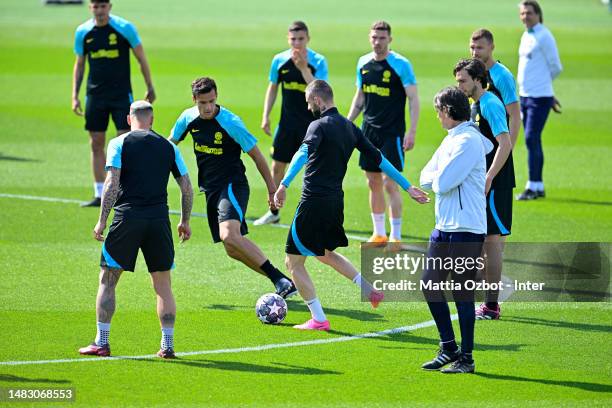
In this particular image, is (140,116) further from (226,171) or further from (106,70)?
(106,70)

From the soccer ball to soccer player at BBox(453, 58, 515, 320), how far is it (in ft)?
6.28

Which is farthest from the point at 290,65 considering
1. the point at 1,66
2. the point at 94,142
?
the point at 1,66

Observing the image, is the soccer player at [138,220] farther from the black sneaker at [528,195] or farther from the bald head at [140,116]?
the black sneaker at [528,195]

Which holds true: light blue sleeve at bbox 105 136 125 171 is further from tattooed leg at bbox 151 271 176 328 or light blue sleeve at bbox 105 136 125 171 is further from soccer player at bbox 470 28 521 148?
soccer player at bbox 470 28 521 148

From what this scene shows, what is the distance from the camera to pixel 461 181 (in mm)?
8750

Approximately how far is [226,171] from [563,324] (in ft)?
11.7

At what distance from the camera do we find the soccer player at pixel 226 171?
10.7 m

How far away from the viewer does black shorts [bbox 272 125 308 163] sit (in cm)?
1491

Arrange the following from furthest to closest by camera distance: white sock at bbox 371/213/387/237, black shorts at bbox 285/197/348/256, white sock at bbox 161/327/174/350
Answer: white sock at bbox 371/213/387/237
black shorts at bbox 285/197/348/256
white sock at bbox 161/327/174/350

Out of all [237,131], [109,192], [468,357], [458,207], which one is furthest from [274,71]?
[468,357]

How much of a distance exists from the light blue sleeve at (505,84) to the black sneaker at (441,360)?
2924mm

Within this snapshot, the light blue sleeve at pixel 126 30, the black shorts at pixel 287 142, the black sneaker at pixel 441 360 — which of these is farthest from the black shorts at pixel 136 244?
the light blue sleeve at pixel 126 30

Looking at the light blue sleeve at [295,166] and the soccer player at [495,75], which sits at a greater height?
the soccer player at [495,75]

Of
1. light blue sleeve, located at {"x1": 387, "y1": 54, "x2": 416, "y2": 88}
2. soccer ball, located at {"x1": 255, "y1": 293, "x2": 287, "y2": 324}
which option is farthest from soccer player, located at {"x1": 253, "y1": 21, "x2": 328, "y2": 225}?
soccer ball, located at {"x1": 255, "y1": 293, "x2": 287, "y2": 324}
